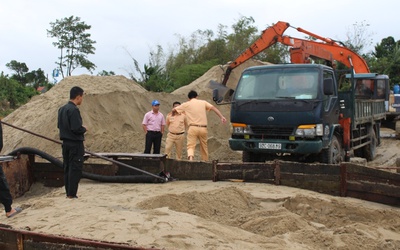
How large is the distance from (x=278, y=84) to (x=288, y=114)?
0.78 metres

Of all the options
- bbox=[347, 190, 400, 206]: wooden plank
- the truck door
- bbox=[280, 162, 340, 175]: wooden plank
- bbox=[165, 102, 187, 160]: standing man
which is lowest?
bbox=[347, 190, 400, 206]: wooden plank

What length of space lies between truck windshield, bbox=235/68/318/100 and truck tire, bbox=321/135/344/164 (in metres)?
1.31

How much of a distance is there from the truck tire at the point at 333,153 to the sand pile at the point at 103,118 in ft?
13.1

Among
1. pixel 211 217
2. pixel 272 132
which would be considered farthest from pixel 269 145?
pixel 211 217

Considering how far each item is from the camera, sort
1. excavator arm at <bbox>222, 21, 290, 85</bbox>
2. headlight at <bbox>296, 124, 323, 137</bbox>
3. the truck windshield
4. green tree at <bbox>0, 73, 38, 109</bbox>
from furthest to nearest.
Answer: green tree at <bbox>0, 73, 38, 109</bbox>, excavator arm at <bbox>222, 21, 290, 85</bbox>, the truck windshield, headlight at <bbox>296, 124, 323, 137</bbox>

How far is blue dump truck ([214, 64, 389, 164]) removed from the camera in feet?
31.3

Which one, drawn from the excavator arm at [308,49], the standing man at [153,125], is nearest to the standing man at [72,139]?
the standing man at [153,125]

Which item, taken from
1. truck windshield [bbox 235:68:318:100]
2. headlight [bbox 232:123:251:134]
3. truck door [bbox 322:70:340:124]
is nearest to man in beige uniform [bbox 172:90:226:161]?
headlight [bbox 232:123:251:134]

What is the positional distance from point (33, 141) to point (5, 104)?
1863 centimetres

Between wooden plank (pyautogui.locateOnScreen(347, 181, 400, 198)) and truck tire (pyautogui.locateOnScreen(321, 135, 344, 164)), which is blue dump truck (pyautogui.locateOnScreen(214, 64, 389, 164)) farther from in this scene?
wooden plank (pyautogui.locateOnScreen(347, 181, 400, 198))

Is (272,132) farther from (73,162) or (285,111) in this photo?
(73,162)

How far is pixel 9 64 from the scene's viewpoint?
5034 cm

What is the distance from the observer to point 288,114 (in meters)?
9.59

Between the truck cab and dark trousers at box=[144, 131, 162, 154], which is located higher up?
the truck cab
